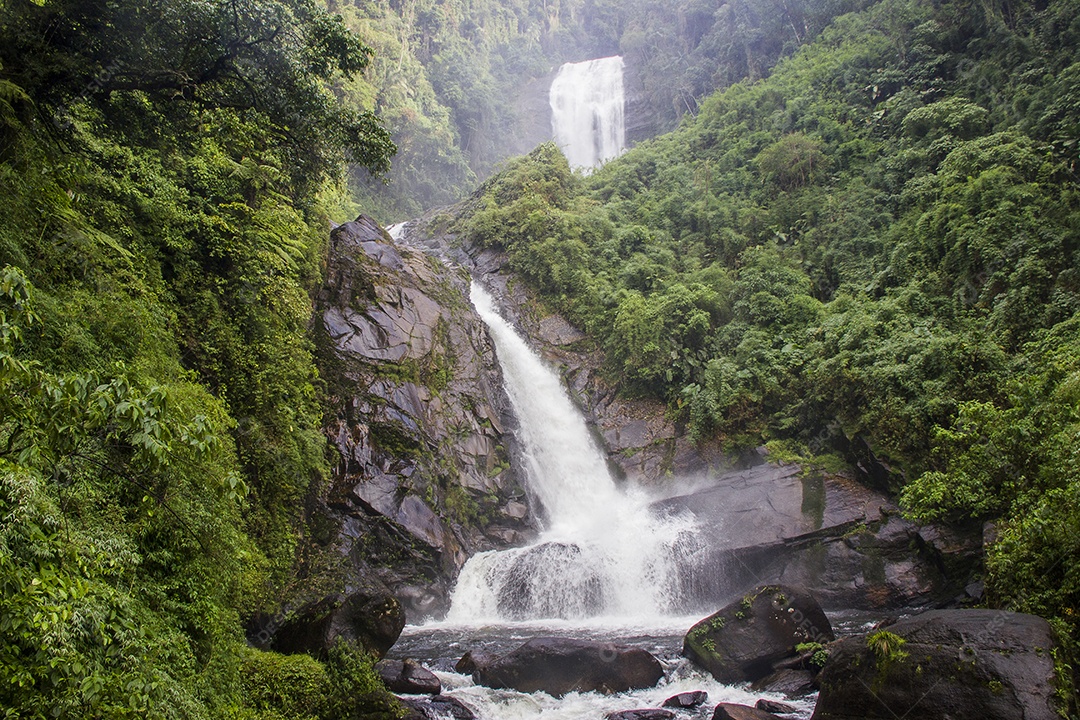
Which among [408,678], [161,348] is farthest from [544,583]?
[161,348]

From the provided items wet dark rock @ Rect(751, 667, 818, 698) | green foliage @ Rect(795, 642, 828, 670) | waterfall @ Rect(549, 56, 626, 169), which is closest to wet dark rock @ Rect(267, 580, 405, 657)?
wet dark rock @ Rect(751, 667, 818, 698)

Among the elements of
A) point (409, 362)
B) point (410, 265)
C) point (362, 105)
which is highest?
point (362, 105)

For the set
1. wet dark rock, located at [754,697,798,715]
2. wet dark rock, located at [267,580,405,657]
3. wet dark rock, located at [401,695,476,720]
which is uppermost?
wet dark rock, located at [267,580,405,657]

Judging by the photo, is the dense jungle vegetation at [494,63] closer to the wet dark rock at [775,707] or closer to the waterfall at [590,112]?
the waterfall at [590,112]

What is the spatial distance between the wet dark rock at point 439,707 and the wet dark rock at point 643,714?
2041 millimetres

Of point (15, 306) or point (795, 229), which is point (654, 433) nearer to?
point (795, 229)

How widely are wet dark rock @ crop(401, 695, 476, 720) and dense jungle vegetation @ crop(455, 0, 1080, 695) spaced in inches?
289

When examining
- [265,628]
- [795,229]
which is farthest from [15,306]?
[795,229]

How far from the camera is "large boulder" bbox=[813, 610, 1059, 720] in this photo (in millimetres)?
6164

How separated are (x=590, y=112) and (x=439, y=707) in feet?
151

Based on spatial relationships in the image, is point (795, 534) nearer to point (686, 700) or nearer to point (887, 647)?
point (686, 700)

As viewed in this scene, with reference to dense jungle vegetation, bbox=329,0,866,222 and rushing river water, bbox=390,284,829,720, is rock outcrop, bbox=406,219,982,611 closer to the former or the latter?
Result: rushing river water, bbox=390,284,829,720

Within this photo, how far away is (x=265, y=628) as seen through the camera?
10266mm

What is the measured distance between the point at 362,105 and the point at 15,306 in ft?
108
